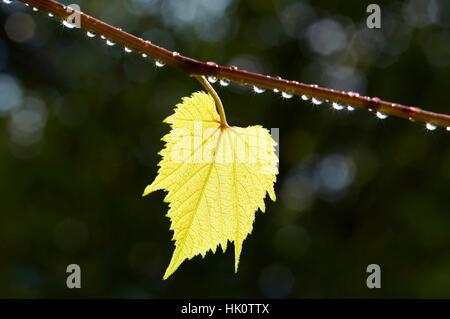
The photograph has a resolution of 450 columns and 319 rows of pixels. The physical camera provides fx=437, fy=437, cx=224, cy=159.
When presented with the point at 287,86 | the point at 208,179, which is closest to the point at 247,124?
the point at 208,179

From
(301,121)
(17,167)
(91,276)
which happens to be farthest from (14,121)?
(301,121)

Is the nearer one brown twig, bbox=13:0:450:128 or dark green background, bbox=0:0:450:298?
brown twig, bbox=13:0:450:128

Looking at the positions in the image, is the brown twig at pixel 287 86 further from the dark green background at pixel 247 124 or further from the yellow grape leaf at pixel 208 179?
the dark green background at pixel 247 124

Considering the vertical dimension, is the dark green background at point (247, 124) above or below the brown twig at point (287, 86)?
above

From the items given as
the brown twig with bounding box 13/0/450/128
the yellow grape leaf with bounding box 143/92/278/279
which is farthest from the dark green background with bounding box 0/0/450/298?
the brown twig with bounding box 13/0/450/128

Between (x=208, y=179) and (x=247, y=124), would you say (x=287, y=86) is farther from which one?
(x=247, y=124)

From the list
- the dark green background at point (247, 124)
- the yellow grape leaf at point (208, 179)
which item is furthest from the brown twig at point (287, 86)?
the dark green background at point (247, 124)

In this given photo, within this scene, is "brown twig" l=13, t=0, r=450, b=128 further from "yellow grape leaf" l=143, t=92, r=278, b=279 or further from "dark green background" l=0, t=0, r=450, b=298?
"dark green background" l=0, t=0, r=450, b=298
